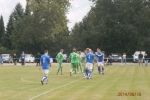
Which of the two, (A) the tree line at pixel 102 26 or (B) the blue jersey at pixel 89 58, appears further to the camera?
(A) the tree line at pixel 102 26

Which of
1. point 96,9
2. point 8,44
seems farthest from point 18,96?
point 8,44

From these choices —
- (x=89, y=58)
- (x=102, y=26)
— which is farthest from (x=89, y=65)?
(x=102, y=26)

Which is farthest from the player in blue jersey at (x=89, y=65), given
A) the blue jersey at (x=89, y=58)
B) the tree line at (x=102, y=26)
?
the tree line at (x=102, y=26)

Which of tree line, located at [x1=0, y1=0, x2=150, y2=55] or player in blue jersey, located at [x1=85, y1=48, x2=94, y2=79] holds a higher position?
tree line, located at [x1=0, y1=0, x2=150, y2=55]

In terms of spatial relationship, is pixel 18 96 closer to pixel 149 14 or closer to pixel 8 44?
pixel 149 14

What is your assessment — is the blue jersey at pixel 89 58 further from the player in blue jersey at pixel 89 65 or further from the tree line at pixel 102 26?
the tree line at pixel 102 26

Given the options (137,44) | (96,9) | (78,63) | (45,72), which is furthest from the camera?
(96,9)

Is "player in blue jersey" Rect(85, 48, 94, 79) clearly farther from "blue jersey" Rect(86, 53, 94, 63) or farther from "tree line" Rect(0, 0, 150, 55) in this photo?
"tree line" Rect(0, 0, 150, 55)

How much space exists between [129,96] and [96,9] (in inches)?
3604

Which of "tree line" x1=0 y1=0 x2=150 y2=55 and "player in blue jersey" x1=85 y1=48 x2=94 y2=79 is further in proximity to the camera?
"tree line" x1=0 y1=0 x2=150 y2=55

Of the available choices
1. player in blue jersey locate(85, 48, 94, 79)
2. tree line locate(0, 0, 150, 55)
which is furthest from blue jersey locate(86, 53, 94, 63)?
tree line locate(0, 0, 150, 55)

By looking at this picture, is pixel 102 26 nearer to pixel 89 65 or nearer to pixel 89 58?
pixel 89 58

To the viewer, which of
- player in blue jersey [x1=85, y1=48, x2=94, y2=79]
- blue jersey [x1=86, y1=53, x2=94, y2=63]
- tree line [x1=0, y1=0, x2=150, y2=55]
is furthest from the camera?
tree line [x1=0, y1=0, x2=150, y2=55]

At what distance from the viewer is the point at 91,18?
11956cm
